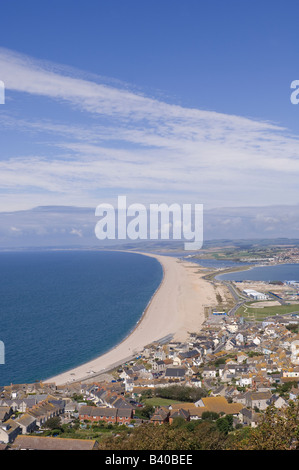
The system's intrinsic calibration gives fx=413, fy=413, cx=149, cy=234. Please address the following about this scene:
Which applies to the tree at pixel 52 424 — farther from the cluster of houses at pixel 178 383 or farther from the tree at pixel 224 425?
the tree at pixel 224 425

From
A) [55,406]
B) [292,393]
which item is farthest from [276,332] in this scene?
[55,406]

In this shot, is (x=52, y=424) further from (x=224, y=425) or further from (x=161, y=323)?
(x=161, y=323)

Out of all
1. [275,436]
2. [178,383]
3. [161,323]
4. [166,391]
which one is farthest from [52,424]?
[161,323]

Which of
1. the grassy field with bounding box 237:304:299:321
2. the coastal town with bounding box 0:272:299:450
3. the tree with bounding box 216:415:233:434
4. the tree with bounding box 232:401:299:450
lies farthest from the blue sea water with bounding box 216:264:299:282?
the tree with bounding box 232:401:299:450

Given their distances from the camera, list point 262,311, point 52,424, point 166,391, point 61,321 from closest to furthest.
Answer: point 52,424 < point 166,391 < point 61,321 < point 262,311

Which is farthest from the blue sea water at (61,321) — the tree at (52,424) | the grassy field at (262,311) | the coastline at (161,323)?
the grassy field at (262,311)

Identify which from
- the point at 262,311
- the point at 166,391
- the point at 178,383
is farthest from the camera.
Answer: the point at 262,311
